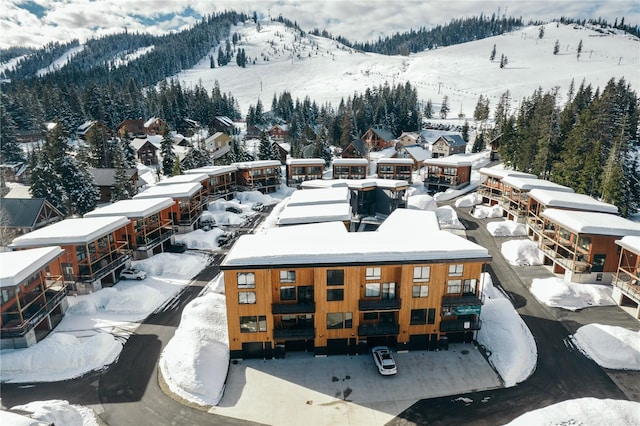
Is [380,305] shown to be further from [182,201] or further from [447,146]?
[447,146]

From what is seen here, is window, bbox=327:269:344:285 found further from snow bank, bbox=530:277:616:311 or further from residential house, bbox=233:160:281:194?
residential house, bbox=233:160:281:194

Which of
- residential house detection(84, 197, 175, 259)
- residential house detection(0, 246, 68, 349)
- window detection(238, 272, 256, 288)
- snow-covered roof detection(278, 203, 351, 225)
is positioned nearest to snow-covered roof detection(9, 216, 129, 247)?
residential house detection(84, 197, 175, 259)

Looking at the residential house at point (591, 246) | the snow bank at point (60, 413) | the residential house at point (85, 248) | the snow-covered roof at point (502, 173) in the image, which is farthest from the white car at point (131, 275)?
the snow-covered roof at point (502, 173)

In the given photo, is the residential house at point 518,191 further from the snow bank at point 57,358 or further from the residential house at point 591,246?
the snow bank at point 57,358

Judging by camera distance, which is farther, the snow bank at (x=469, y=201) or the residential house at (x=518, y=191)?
the snow bank at (x=469, y=201)

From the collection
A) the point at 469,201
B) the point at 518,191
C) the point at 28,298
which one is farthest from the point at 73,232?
the point at 469,201

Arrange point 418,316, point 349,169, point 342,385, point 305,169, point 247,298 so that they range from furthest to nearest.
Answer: point 305,169, point 349,169, point 418,316, point 247,298, point 342,385
